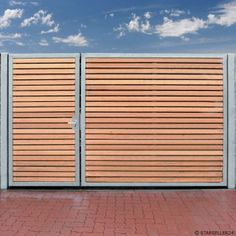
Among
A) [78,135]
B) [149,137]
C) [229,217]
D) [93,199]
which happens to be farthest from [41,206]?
[229,217]

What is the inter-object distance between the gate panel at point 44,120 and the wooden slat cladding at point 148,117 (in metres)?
0.31

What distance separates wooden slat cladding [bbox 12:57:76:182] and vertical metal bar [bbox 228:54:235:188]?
2.80 m

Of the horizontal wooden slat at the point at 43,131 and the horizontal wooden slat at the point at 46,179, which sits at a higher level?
the horizontal wooden slat at the point at 43,131

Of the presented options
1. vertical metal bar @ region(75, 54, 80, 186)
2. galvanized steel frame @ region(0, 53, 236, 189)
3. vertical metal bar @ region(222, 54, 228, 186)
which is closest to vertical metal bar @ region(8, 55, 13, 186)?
galvanized steel frame @ region(0, 53, 236, 189)

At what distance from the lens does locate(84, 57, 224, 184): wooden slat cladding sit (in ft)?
22.5

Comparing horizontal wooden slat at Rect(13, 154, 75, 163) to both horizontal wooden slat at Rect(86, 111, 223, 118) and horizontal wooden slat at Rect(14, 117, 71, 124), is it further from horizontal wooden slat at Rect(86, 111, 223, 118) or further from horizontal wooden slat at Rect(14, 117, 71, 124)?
horizontal wooden slat at Rect(86, 111, 223, 118)

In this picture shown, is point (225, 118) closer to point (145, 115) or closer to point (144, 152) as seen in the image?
point (145, 115)

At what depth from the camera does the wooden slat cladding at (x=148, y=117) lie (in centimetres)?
687

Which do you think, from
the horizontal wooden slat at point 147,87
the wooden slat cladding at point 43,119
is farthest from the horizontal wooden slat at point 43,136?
the horizontal wooden slat at point 147,87

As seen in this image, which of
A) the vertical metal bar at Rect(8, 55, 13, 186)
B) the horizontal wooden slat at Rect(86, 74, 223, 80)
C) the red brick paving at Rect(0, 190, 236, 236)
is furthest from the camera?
the vertical metal bar at Rect(8, 55, 13, 186)

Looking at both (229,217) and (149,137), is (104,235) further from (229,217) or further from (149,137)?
(149,137)

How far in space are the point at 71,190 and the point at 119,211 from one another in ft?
5.03

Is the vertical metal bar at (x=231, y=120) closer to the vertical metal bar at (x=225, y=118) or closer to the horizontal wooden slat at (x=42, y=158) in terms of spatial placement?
the vertical metal bar at (x=225, y=118)

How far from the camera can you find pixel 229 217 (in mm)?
5402
